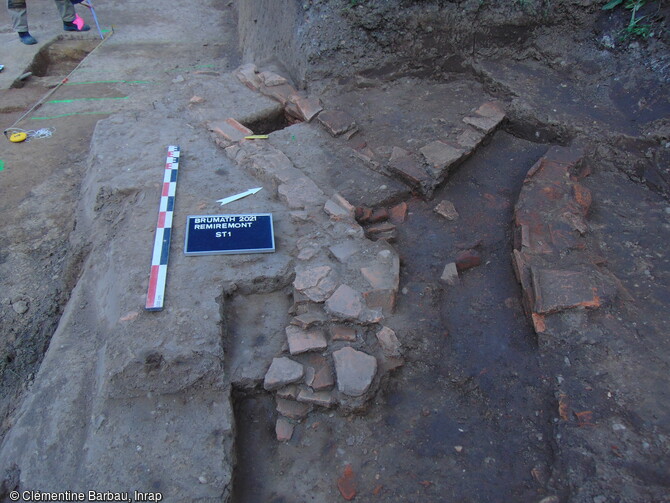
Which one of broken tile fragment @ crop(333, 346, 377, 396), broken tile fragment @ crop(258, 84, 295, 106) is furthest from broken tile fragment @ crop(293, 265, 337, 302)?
broken tile fragment @ crop(258, 84, 295, 106)

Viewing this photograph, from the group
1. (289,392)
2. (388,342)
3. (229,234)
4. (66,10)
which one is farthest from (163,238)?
(66,10)

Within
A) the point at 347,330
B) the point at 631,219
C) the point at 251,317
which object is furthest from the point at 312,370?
the point at 631,219

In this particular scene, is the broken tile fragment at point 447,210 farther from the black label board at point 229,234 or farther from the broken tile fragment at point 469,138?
the black label board at point 229,234

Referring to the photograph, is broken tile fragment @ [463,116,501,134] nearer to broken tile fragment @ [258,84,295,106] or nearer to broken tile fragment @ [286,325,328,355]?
broken tile fragment @ [258,84,295,106]

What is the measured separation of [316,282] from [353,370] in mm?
541

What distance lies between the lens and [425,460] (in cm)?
223

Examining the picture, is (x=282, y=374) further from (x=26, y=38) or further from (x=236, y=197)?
(x=26, y=38)

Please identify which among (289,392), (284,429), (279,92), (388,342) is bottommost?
(284,429)

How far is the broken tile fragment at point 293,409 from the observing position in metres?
2.37

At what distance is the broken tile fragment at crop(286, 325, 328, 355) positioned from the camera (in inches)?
96.2

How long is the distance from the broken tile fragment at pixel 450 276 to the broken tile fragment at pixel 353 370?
0.72m

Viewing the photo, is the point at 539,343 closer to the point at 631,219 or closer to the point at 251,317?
the point at 631,219

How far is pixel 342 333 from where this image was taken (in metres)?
2.51

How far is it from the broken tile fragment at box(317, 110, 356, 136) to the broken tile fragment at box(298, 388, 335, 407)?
212cm
